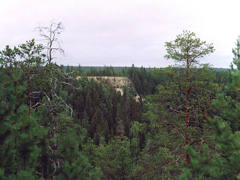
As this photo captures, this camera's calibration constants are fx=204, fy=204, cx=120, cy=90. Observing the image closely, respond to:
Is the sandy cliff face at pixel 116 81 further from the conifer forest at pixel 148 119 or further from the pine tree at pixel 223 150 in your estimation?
the pine tree at pixel 223 150

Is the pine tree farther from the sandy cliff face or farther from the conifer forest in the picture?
the sandy cliff face

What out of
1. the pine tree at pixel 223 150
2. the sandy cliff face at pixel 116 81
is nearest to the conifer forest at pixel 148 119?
the pine tree at pixel 223 150

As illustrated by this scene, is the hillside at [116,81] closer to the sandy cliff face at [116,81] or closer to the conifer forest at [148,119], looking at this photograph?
the sandy cliff face at [116,81]

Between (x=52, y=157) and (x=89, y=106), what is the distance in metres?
78.7

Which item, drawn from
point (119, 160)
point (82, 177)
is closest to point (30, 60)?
point (82, 177)

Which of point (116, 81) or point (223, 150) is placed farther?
point (116, 81)

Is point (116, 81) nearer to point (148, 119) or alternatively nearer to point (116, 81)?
point (116, 81)

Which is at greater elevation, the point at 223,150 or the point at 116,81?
the point at 223,150

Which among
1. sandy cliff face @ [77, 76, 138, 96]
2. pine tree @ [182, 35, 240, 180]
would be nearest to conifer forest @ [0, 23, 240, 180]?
pine tree @ [182, 35, 240, 180]

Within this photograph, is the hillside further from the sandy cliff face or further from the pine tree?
the pine tree

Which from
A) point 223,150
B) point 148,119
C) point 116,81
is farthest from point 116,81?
point 223,150

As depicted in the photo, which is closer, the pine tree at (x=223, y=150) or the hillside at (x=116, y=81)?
the pine tree at (x=223, y=150)

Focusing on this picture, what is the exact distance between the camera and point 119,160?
2864 cm

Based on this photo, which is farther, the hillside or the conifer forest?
the hillside
